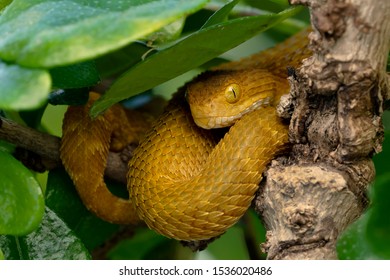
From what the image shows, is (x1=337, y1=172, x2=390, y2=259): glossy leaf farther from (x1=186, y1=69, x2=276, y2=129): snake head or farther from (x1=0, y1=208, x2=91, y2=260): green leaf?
(x1=0, y1=208, x2=91, y2=260): green leaf

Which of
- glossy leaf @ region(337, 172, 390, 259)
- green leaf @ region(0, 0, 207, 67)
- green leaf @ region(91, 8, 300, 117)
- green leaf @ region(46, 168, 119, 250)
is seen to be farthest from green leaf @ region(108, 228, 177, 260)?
green leaf @ region(0, 0, 207, 67)

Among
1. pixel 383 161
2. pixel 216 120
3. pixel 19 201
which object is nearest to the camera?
pixel 19 201

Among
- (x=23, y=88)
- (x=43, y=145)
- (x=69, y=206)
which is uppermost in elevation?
(x=23, y=88)

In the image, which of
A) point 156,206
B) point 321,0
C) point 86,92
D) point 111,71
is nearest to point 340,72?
point 321,0

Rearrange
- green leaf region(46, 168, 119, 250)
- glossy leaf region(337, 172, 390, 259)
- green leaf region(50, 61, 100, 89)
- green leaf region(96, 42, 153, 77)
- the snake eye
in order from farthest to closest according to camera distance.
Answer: green leaf region(96, 42, 153, 77) → green leaf region(46, 168, 119, 250) → the snake eye → glossy leaf region(337, 172, 390, 259) → green leaf region(50, 61, 100, 89)

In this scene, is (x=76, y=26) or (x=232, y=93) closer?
(x=76, y=26)

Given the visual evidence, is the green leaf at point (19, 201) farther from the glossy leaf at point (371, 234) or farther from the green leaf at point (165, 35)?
the glossy leaf at point (371, 234)

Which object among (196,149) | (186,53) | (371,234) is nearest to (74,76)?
(186,53)

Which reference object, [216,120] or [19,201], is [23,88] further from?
[216,120]
